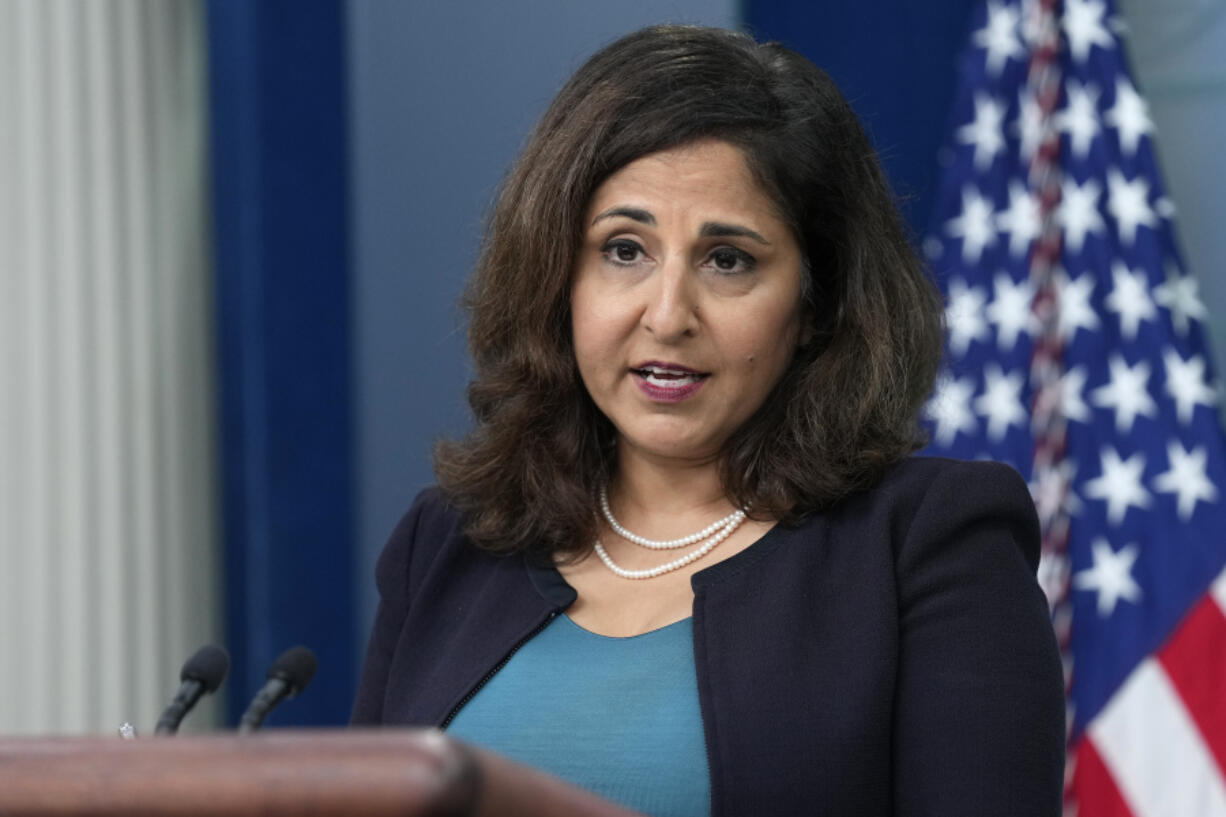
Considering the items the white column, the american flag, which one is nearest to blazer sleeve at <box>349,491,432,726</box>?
the american flag

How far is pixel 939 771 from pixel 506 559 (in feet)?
2.11

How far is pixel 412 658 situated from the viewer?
187 centimetres

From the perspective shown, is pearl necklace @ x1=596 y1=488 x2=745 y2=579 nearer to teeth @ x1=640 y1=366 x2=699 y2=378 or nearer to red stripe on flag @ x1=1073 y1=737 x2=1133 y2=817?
teeth @ x1=640 y1=366 x2=699 y2=378

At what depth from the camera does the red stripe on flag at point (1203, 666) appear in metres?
2.78

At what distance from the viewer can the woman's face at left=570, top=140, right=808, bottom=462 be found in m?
1.72

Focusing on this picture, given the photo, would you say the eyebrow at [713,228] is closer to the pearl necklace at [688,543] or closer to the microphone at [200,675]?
the pearl necklace at [688,543]

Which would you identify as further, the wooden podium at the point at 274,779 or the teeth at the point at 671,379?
the teeth at the point at 671,379

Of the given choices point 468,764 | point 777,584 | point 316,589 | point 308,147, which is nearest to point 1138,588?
point 777,584

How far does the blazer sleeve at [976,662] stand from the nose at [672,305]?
1.06ft

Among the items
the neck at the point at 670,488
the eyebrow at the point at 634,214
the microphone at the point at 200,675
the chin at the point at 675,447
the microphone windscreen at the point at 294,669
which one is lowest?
the microphone windscreen at the point at 294,669

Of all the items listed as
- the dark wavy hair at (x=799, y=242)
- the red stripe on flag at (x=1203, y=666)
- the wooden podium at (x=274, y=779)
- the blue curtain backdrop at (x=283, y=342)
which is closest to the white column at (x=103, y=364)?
the blue curtain backdrop at (x=283, y=342)

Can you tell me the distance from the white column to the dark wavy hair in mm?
1613

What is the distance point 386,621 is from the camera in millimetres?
1951

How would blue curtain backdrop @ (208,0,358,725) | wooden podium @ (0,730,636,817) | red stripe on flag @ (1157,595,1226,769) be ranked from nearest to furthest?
1. wooden podium @ (0,730,636,817)
2. red stripe on flag @ (1157,595,1226,769)
3. blue curtain backdrop @ (208,0,358,725)
